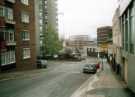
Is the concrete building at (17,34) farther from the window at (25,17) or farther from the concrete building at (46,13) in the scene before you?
the concrete building at (46,13)

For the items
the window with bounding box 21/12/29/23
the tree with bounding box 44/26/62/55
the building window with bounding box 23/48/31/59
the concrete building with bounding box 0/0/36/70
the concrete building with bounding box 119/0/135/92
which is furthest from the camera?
the tree with bounding box 44/26/62/55

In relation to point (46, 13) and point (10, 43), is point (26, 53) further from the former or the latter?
point (46, 13)

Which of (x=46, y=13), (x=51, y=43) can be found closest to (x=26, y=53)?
(x=51, y=43)

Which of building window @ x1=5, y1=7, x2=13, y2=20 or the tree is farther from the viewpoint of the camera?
the tree

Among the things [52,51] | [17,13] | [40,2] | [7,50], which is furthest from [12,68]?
[40,2]

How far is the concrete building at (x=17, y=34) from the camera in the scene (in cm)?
3024

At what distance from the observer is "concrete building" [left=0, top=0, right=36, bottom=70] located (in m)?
30.2

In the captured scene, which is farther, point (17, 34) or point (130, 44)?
point (17, 34)

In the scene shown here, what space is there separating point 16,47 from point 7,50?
8.71ft

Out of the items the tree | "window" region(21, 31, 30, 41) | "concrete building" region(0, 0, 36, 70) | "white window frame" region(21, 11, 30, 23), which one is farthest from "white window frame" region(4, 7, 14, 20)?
the tree

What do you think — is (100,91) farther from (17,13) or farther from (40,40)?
(40,40)

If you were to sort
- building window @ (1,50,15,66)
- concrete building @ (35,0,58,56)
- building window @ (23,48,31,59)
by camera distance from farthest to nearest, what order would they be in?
concrete building @ (35,0,58,56)
building window @ (23,48,31,59)
building window @ (1,50,15,66)

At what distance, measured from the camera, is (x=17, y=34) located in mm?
34344

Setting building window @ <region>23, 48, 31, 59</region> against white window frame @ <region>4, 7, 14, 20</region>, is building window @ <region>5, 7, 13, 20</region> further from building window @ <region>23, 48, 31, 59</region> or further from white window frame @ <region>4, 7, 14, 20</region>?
building window @ <region>23, 48, 31, 59</region>
